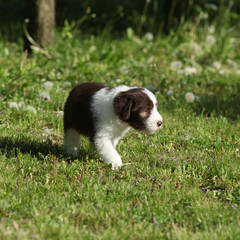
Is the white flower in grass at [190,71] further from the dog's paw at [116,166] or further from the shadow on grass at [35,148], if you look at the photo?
the dog's paw at [116,166]

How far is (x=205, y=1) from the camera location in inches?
532

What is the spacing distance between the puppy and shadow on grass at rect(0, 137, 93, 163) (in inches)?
15.2

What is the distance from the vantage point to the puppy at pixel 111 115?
4.67 metres

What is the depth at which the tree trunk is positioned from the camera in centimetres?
902

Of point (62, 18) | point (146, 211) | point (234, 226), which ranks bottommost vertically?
point (62, 18)

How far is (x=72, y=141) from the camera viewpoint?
207 inches

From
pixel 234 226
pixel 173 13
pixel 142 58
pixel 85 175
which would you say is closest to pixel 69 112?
pixel 85 175

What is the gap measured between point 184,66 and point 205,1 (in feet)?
16.3

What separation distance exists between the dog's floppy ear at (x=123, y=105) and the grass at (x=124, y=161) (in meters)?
0.61

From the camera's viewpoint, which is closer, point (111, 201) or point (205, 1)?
point (111, 201)

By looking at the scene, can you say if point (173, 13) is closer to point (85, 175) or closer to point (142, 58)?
Result: point (142, 58)

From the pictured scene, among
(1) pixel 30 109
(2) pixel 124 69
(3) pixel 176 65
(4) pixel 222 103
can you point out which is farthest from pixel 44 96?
(3) pixel 176 65

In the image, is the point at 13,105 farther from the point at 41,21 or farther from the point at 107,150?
the point at 41,21

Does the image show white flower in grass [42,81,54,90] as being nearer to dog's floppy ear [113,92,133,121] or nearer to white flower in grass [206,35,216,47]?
dog's floppy ear [113,92,133,121]
